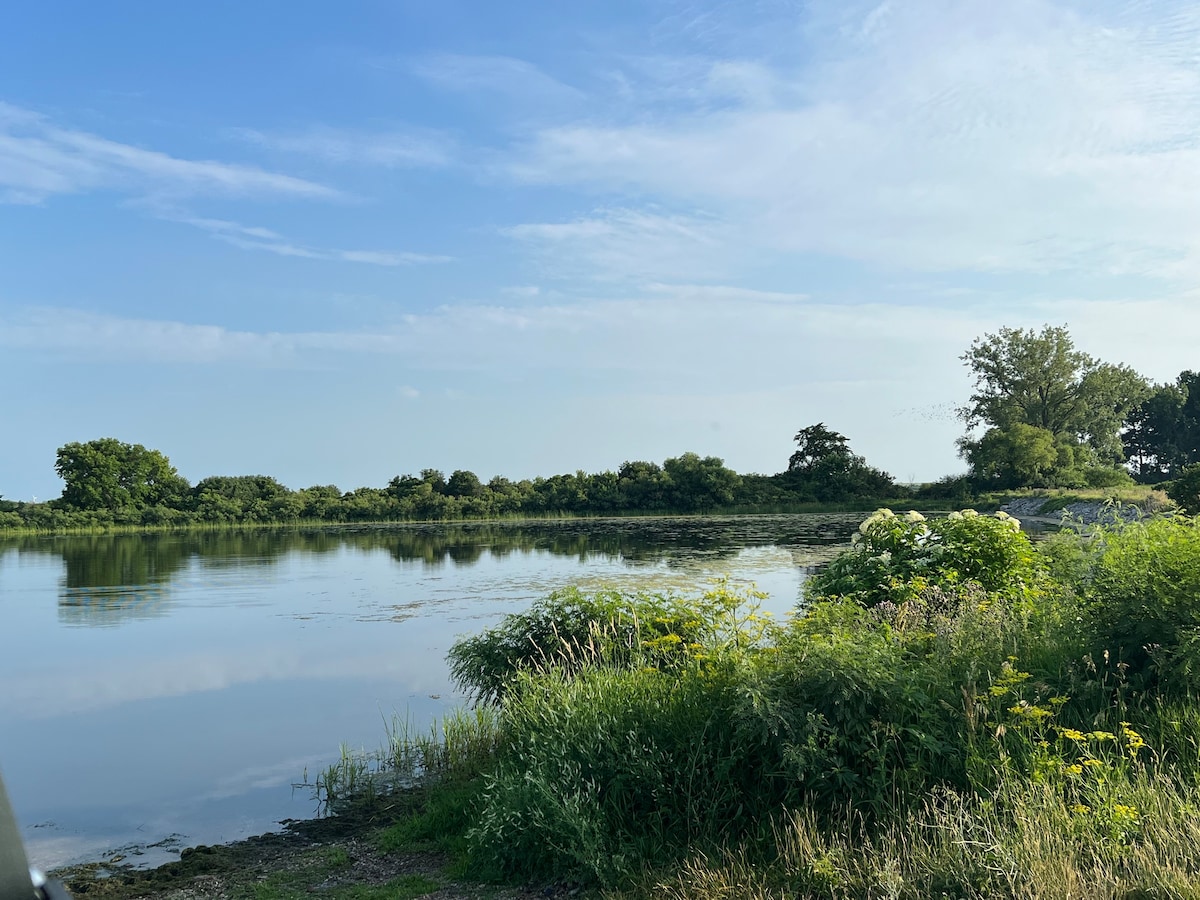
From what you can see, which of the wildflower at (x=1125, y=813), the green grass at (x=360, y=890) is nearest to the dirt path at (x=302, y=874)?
the green grass at (x=360, y=890)

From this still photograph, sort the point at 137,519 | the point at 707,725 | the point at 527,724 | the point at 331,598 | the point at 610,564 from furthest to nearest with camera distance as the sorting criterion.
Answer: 1. the point at 137,519
2. the point at 610,564
3. the point at 331,598
4. the point at 527,724
5. the point at 707,725

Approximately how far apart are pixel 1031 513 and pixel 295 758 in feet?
135

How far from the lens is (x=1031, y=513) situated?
42.8 meters

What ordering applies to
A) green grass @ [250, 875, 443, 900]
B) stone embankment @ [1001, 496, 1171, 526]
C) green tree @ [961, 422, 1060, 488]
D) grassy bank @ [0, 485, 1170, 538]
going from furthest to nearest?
grassy bank @ [0, 485, 1170, 538], green tree @ [961, 422, 1060, 488], stone embankment @ [1001, 496, 1171, 526], green grass @ [250, 875, 443, 900]

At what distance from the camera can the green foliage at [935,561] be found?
32.2 ft

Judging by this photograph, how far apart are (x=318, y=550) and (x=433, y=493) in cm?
3406

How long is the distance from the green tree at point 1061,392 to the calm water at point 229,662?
36.0 m

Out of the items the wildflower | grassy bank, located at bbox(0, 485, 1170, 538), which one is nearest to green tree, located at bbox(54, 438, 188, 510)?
grassy bank, located at bbox(0, 485, 1170, 538)

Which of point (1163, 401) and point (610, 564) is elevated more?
point (1163, 401)

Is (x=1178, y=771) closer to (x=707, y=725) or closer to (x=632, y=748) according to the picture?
(x=707, y=725)

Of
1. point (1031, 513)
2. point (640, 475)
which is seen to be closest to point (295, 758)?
point (1031, 513)

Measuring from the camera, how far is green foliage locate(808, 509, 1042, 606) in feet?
32.2

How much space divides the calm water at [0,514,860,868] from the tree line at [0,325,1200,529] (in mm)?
30774

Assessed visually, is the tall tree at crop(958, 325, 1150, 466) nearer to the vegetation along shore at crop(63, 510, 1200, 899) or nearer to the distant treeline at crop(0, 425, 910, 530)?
the distant treeline at crop(0, 425, 910, 530)
